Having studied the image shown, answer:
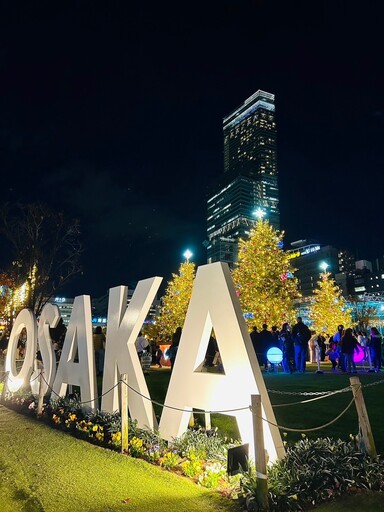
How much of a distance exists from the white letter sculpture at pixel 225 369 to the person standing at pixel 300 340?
962cm

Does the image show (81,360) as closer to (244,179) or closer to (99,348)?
(99,348)

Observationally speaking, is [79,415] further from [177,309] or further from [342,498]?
[177,309]

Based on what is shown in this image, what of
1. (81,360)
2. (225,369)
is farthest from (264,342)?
(225,369)

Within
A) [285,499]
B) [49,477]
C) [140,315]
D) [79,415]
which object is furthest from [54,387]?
[285,499]

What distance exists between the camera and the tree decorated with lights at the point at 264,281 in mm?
30141

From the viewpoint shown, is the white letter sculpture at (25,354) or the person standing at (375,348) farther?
the person standing at (375,348)

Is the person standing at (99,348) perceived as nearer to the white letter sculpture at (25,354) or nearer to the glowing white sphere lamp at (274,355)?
the white letter sculpture at (25,354)

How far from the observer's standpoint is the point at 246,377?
19.0 feet

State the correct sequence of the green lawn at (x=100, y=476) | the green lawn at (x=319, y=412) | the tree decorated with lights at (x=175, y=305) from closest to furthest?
the green lawn at (x=100, y=476), the green lawn at (x=319, y=412), the tree decorated with lights at (x=175, y=305)

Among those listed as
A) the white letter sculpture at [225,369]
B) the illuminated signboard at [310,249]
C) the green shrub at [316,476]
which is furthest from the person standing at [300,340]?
the illuminated signboard at [310,249]

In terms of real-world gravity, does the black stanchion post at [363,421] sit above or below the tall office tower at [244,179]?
below

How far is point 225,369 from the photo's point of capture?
20.2 ft

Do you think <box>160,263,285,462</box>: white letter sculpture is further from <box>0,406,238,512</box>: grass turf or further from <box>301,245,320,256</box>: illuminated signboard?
<box>301,245,320,256</box>: illuminated signboard

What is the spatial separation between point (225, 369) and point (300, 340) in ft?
34.9
